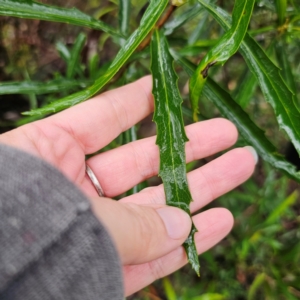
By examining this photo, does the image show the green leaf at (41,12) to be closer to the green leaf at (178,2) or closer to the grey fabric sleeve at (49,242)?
the green leaf at (178,2)

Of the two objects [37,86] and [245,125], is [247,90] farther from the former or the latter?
[37,86]

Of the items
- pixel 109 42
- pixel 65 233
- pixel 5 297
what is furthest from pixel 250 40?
pixel 109 42

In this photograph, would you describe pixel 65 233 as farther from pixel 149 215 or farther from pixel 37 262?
pixel 149 215

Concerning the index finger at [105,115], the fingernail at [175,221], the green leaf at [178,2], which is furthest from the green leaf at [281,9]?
the fingernail at [175,221]

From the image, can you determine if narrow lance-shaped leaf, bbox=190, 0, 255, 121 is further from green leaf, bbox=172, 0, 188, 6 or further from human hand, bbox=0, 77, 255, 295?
human hand, bbox=0, 77, 255, 295

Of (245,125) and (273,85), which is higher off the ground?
(273,85)

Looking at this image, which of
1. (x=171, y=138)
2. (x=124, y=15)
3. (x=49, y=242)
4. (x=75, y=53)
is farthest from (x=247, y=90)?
(x=49, y=242)
